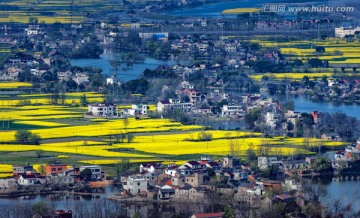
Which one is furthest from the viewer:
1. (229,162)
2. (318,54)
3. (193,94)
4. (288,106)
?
(318,54)

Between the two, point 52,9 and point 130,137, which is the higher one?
point 130,137

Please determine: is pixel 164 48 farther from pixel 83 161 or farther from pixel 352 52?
pixel 83 161

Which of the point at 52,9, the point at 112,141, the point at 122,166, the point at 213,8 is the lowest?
the point at 213,8

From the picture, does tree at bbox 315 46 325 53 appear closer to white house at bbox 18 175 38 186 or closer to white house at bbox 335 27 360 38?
white house at bbox 335 27 360 38

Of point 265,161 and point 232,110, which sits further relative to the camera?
point 232,110

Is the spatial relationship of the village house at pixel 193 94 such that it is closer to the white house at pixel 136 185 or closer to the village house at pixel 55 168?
the village house at pixel 55 168

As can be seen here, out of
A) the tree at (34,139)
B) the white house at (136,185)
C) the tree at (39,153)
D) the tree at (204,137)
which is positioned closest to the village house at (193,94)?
the tree at (204,137)

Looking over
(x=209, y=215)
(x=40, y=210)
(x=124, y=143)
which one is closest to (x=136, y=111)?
(x=124, y=143)

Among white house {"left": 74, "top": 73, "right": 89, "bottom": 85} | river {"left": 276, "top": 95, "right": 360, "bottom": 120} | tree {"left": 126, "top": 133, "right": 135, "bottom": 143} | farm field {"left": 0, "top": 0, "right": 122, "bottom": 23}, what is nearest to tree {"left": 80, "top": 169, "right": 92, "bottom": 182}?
tree {"left": 126, "top": 133, "right": 135, "bottom": 143}

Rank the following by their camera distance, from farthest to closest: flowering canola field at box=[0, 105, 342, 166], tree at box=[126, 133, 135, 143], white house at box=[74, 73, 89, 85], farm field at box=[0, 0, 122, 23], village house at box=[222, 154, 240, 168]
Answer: farm field at box=[0, 0, 122, 23]
white house at box=[74, 73, 89, 85]
tree at box=[126, 133, 135, 143]
flowering canola field at box=[0, 105, 342, 166]
village house at box=[222, 154, 240, 168]

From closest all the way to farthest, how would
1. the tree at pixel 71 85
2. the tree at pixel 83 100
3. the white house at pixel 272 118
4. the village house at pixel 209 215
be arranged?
the village house at pixel 209 215 → the white house at pixel 272 118 → the tree at pixel 83 100 → the tree at pixel 71 85

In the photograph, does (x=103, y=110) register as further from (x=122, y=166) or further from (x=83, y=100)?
(x=122, y=166)

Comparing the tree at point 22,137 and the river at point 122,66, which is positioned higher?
the tree at point 22,137

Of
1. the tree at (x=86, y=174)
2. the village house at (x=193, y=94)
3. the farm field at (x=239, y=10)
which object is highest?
the tree at (x=86, y=174)
